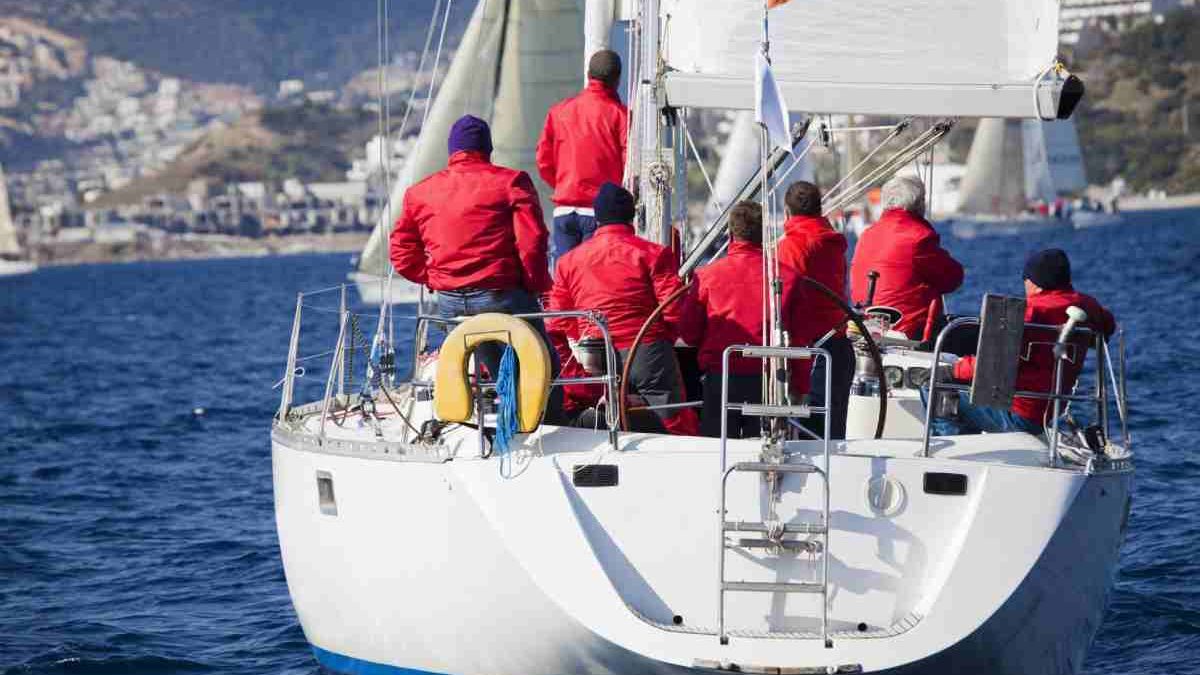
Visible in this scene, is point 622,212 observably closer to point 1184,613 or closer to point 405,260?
point 405,260

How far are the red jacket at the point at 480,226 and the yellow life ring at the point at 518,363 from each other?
0.92 metres

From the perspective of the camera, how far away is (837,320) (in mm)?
7973

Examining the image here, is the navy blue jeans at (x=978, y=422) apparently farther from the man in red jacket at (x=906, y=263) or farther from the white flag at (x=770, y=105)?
the white flag at (x=770, y=105)

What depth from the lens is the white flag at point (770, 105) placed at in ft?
24.2

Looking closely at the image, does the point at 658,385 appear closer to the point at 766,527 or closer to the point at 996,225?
the point at 766,527

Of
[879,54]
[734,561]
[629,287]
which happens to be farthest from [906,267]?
[734,561]

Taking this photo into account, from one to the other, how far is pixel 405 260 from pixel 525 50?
39.8 feet

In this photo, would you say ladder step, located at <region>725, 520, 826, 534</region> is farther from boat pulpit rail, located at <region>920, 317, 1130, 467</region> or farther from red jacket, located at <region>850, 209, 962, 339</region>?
red jacket, located at <region>850, 209, 962, 339</region>

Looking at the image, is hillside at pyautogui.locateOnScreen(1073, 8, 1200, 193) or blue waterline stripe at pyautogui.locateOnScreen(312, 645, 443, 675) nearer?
blue waterline stripe at pyautogui.locateOnScreen(312, 645, 443, 675)

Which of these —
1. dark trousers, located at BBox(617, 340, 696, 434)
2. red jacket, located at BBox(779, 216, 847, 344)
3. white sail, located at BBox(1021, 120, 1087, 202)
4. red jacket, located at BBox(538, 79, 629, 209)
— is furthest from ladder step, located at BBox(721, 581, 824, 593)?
white sail, located at BBox(1021, 120, 1087, 202)

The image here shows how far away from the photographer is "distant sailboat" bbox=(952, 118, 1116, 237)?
80625 millimetres

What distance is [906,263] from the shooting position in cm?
947

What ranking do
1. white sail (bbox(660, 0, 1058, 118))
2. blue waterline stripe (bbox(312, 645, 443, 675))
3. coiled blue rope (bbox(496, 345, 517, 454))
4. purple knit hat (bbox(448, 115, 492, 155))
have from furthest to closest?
purple knit hat (bbox(448, 115, 492, 155)) → white sail (bbox(660, 0, 1058, 118)) → blue waterline stripe (bbox(312, 645, 443, 675)) → coiled blue rope (bbox(496, 345, 517, 454))

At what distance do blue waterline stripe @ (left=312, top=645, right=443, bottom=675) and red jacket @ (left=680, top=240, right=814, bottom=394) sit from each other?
1.73 meters
